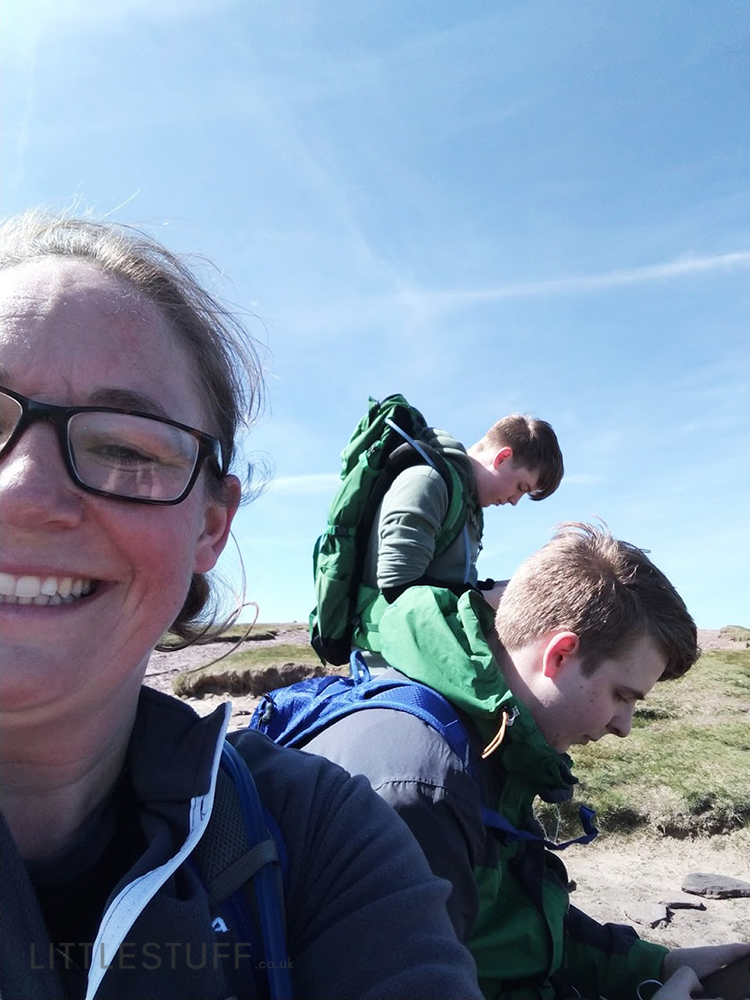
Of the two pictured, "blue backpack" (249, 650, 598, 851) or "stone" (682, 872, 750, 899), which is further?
"stone" (682, 872, 750, 899)

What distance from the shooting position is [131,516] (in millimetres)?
1629

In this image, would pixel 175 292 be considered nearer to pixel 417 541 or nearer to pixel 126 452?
pixel 126 452

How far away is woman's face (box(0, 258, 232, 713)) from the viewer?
151 cm

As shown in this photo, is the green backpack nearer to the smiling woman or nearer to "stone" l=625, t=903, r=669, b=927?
"stone" l=625, t=903, r=669, b=927

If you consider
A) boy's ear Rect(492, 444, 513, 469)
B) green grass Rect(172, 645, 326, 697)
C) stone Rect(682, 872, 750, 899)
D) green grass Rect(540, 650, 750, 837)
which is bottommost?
stone Rect(682, 872, 750, 899)

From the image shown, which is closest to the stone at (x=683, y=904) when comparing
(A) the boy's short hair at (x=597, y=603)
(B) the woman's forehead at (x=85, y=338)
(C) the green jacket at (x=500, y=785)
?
(C) the green jacket at (x=500, y=785)

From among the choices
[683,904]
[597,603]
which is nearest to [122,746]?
[597,603]

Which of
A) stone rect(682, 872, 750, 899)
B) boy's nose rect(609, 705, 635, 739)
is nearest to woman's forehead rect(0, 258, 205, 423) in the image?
boy's nose rect(609, 705, 635, 739)

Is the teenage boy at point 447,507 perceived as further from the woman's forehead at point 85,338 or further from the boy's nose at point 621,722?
the woman's forehead at point 85,338

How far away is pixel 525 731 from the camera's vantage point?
2.92 m

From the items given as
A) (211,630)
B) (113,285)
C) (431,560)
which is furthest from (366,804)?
(431,560)

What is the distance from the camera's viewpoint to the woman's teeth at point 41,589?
1.52m

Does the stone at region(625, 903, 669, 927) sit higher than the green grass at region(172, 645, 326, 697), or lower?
lower

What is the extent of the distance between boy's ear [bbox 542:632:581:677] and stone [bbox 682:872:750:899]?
2.25 m
